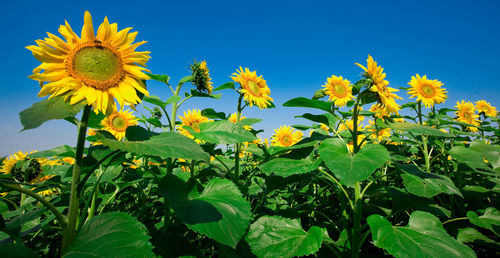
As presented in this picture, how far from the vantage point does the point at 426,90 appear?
9.93 ft

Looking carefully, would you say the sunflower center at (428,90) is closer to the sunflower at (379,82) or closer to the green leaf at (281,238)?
the sunflower at (379,82)

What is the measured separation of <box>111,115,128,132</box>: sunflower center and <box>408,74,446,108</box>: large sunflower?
3347 millimetres

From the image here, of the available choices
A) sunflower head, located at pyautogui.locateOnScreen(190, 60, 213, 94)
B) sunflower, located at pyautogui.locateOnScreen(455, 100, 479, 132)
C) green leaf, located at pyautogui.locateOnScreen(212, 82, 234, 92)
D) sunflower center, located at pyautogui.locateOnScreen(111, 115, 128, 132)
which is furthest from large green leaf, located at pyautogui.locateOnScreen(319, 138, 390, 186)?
sunflower, located at pyautogui.locateOnScreen(455, 100, 479, 132)

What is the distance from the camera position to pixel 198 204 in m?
1.12

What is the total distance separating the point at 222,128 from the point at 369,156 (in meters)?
0.84

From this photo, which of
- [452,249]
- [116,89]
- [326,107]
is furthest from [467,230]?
[116,89]

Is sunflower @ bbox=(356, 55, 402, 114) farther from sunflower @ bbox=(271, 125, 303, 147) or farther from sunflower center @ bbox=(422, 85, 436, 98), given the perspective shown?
sunflower @ bbox=(271, 125, 303, 147)

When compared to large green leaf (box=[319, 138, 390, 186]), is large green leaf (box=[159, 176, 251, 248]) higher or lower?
lower

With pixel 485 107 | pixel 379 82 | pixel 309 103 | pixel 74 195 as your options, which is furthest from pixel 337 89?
pixel 485 107

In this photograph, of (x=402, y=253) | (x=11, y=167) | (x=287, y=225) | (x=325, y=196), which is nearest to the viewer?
(x=402, y=253)

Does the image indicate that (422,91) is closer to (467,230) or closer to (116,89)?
(467,230)

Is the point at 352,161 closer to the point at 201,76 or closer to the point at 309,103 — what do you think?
the point at 309,103

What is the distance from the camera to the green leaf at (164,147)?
865 mm

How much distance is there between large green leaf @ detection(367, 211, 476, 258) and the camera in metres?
1.10
